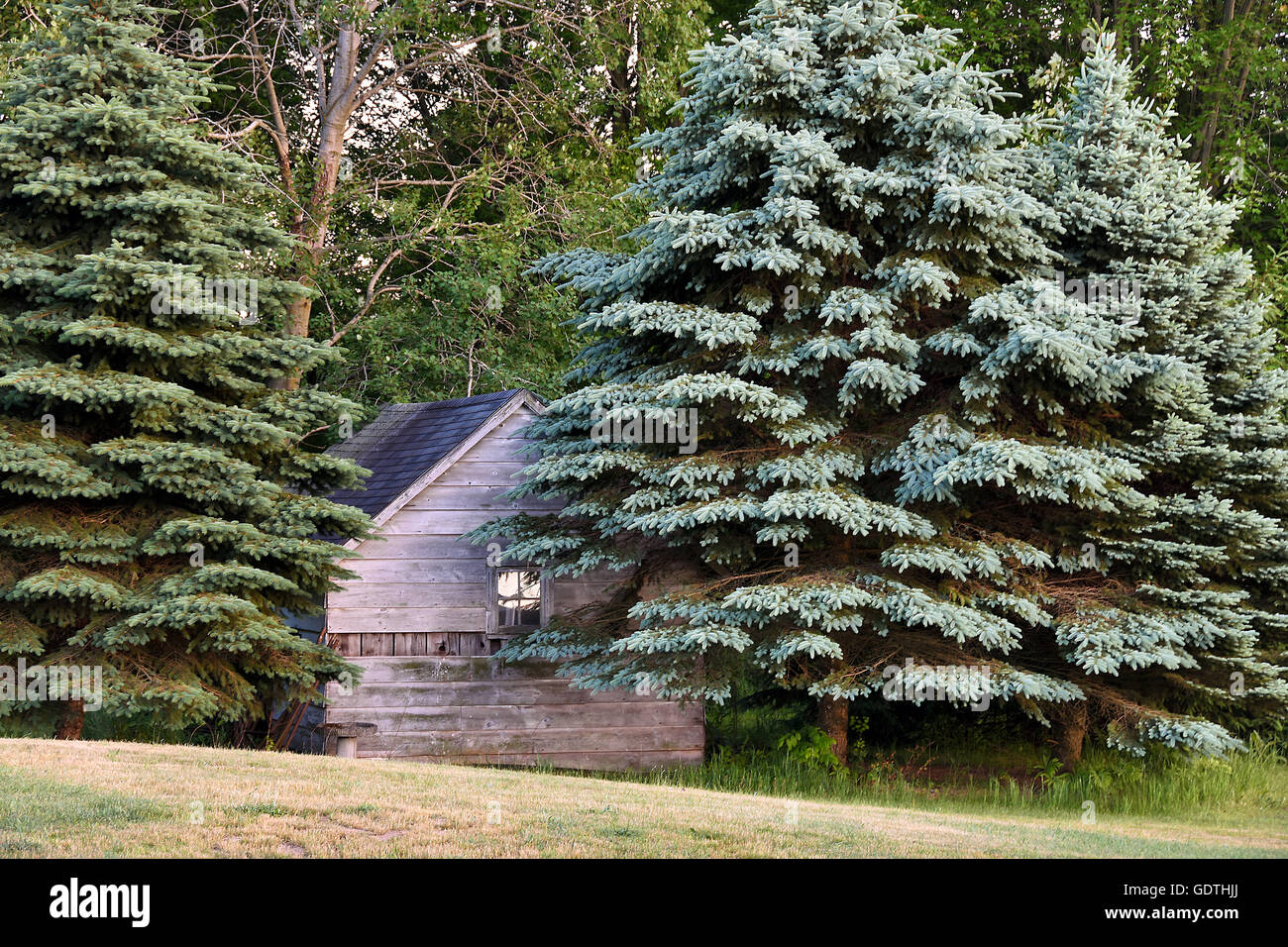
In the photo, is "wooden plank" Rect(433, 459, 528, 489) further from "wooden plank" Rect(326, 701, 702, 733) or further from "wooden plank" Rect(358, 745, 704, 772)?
"wooden plank" Rect(358, 745, 704, 772)

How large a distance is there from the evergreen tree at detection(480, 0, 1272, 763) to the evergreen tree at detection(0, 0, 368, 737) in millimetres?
2961

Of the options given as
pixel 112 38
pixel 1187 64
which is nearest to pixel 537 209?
pixel 112 38

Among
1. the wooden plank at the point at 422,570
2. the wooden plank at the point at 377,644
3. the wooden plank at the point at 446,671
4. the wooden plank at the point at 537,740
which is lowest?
the wooden plank at the point at 537,740

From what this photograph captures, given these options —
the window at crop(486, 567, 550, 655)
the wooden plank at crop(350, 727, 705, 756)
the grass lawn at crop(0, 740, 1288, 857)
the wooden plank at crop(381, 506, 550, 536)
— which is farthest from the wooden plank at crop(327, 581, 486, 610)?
the grass lawn at crop(0, 740, 1288, 857)

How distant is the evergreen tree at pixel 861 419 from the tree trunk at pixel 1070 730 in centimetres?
3

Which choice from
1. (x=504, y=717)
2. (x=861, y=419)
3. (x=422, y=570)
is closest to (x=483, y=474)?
(x=422, y=570)

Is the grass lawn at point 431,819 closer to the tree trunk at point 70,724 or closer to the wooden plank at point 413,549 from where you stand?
the tree trunk at point 70,724

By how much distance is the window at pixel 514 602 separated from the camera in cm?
1587

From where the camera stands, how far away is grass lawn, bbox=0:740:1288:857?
8.02m

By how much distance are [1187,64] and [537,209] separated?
13168 mm

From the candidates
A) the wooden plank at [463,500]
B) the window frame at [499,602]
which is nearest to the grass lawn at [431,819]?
the window frame at [499,602]

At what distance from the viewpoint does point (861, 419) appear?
14.6 metres

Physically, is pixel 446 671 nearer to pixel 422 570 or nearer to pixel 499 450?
pixel 422 570

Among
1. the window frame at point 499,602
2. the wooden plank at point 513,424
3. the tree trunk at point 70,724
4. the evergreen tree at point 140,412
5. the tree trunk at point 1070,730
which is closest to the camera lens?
the evergreen tree at point 140,412
